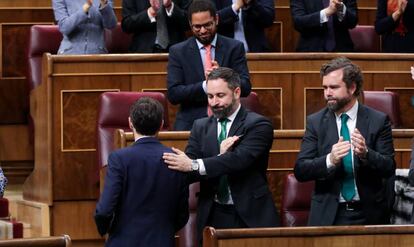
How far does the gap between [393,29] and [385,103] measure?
937 millimetres

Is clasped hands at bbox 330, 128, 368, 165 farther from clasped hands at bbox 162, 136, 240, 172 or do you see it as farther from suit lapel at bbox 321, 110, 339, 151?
clasped hands at bbox 162, 136, 240, 172

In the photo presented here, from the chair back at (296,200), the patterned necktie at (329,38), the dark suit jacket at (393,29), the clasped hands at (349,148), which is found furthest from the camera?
the dark suit jacket at (393,29)

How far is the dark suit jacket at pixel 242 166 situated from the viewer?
3.87 metres

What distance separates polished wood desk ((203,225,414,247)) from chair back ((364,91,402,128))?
4.86ft

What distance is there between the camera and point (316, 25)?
561 centimetres

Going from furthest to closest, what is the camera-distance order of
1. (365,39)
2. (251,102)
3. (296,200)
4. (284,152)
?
(365,39)
(251,102)
(284,152)
(296,200)

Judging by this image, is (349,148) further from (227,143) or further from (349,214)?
(227,143)

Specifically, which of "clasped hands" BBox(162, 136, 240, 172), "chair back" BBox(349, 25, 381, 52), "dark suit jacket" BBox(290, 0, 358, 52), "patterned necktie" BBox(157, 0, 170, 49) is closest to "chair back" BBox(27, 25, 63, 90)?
"patterned necktie" BBox(157, 0, 170, 49)

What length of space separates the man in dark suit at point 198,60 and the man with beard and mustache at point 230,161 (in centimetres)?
65

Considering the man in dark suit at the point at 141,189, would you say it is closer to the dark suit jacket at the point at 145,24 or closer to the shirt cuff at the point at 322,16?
the dark suit jacket at the point at 145,24

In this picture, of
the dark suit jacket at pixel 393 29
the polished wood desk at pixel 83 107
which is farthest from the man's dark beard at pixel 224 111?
the dark suit jacket at pixel 393 29

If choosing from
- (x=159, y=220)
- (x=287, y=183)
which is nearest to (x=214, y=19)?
(x=287, y=183)

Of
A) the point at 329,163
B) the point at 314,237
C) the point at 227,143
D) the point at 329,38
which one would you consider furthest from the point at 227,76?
the point at 329,38

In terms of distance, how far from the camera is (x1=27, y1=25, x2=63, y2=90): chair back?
5629 millimetres
